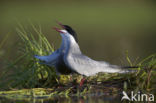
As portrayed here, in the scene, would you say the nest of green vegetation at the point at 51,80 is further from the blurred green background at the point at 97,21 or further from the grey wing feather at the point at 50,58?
the blurred green background at the point at 97,21

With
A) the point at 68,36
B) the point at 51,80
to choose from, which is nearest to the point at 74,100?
the point at 51,80

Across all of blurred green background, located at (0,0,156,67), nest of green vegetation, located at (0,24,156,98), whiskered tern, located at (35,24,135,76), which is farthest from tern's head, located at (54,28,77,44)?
blurred green background, located at (0,0,156,67)

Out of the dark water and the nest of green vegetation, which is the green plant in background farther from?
the dark water

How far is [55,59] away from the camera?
20.4 ft

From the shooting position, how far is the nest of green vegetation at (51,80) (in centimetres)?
605

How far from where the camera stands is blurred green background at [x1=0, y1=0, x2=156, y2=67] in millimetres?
13461

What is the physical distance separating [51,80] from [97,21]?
17.5 meters

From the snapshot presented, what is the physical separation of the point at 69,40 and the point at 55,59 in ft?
1.22

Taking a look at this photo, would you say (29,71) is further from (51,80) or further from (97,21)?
(97,21)

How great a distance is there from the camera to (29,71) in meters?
6.45

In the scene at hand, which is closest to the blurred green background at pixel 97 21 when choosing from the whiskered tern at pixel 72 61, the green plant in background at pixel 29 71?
the green plant in background at pixel 29 71

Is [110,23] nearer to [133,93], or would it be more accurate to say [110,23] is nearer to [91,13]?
[91,13]

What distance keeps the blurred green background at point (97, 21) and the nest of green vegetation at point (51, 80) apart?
4471 millimetres

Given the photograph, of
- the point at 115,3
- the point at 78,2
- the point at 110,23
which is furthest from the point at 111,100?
the point at 115,3
